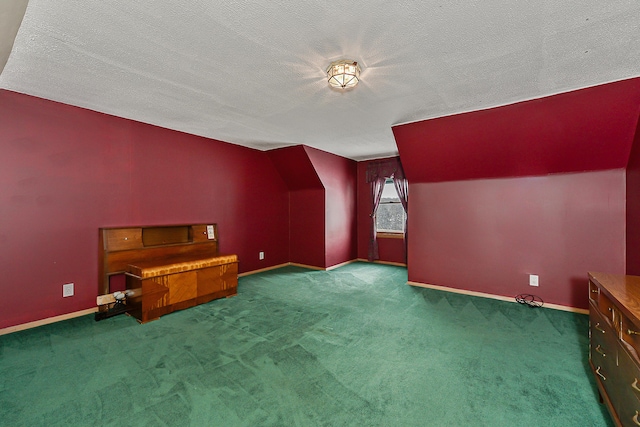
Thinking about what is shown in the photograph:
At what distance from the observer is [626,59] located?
76.9 inches

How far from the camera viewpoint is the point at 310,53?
6.20 feet

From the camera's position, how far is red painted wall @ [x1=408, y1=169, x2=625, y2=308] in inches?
121

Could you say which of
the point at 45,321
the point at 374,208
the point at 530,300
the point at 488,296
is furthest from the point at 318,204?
the point at 45,321

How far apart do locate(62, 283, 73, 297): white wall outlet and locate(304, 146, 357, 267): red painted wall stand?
356cm

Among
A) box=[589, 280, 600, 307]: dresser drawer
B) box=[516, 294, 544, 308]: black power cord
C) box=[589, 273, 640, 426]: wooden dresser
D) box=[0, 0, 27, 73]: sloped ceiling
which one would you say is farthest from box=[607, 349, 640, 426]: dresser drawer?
box=[0, 0, 27, 73]: sloped ceiling

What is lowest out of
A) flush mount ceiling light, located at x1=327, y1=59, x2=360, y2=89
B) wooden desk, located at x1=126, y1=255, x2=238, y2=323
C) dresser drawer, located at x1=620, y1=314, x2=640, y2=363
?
wooden desk, located at x1=126, y1=255, x2=238, y2=323

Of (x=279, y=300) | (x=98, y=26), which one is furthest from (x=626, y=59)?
(x=279, y=300)

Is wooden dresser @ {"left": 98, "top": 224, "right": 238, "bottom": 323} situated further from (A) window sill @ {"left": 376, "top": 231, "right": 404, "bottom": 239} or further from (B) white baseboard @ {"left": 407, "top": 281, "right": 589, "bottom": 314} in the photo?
(A) window sill @ {"left": 376, "top": 231, "right": 404, "bottom": 239}

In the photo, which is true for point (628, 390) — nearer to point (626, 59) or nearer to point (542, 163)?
point (626, 59)

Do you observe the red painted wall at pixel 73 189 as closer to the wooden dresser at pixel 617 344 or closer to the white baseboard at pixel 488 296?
the white baseboard at pixel 488 296

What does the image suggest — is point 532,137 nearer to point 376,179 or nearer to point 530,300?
point 530,300

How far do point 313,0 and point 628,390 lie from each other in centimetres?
241

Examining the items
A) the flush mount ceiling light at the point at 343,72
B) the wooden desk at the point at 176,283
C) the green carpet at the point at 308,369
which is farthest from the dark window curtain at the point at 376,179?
the flush mount ceiling light at the point at 343,72

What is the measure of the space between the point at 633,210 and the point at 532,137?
118cm
